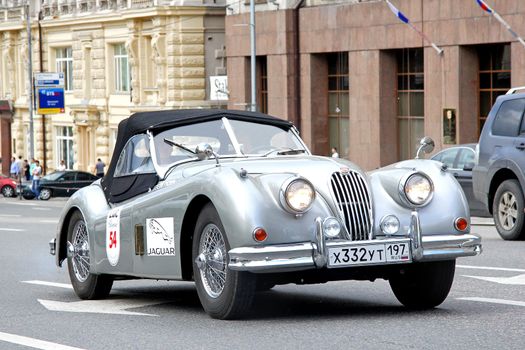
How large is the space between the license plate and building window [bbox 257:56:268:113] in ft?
144

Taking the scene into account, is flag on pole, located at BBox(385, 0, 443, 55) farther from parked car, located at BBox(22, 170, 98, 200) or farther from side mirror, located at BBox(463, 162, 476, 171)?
parked car, located at BBox(22, 170, 98, 200)

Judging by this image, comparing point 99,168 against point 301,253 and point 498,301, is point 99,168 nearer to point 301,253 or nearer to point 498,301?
point 498,301

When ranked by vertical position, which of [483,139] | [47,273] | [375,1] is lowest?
[47,273]

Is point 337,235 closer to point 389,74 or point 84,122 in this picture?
point 389,74

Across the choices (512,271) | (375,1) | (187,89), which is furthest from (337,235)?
(187,89)

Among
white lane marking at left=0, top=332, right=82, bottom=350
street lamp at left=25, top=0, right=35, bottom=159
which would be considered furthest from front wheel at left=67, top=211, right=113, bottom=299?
street lamp at left=25, top=0, right=35, bottom=159

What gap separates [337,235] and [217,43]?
163 feet

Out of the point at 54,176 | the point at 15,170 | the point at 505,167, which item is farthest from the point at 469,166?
the point at 15,170

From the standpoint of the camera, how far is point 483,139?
20844mm

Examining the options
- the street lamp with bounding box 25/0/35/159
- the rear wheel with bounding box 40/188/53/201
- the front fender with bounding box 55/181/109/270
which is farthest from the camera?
the street lamp with bounding box 25/0/35/159

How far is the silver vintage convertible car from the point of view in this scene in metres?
9.99

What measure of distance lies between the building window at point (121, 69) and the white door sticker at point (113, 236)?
2035 inches

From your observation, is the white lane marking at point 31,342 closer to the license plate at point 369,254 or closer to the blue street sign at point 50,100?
the license plate at point 369,254

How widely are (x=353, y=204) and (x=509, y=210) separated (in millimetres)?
9981
